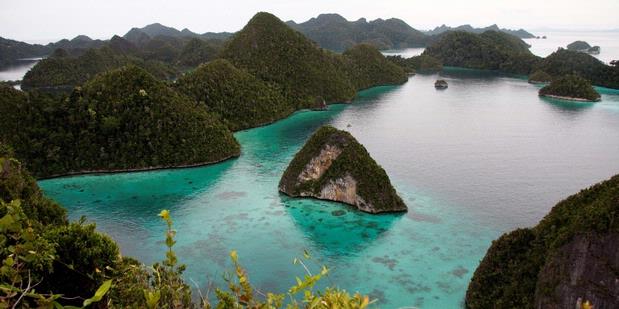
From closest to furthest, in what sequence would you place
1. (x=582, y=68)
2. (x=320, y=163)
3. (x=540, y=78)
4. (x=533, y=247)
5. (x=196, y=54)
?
(x=533, y=247), (x=320, y=163), (x=582, y=68), (x=540, y=78), (x=196, y=54)

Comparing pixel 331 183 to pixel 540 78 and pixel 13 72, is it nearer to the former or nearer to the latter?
pixel 540 78

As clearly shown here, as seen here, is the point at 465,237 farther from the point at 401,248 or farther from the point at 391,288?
the point at 391,288

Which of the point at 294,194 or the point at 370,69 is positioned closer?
the point at 294,194

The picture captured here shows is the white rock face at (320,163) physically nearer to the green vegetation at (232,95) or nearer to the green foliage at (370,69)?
the green vegetation at (232,95)

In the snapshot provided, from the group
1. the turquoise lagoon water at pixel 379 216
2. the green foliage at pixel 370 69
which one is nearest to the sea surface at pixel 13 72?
the green foliage at pixel 370 69

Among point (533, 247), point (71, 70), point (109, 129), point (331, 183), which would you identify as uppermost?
point (71, 70)

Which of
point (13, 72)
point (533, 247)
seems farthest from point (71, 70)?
point (533, 247)

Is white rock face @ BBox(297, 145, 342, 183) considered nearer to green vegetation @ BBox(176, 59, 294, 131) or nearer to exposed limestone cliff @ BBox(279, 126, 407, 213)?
exposed limestone cliff @ BBox(279, 126, 407, 213)
